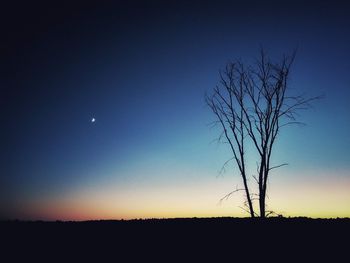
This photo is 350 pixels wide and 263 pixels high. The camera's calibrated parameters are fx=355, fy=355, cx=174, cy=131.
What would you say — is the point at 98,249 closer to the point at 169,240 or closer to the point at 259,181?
the point at 169,240

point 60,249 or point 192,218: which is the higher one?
point 192,218

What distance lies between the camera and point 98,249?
11242 mm

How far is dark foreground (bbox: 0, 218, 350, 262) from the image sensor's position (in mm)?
10492

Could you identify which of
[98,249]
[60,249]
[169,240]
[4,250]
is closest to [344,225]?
[169,240]

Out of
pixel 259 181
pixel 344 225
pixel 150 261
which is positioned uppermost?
pixel 259 181

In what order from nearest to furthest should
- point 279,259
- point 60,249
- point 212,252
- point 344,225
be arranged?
point 279,259 → point 212,252 → point 60,249 → point 344,225

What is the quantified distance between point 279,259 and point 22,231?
949 cm

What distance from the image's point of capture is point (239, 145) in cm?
1900

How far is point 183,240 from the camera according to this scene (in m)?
11.9

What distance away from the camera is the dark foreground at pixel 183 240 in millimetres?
10492

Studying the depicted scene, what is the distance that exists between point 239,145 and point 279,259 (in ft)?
31.5

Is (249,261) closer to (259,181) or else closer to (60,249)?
(60,249)

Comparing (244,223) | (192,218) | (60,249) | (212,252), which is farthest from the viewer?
(192,218)

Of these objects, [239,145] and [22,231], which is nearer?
[22,231]
